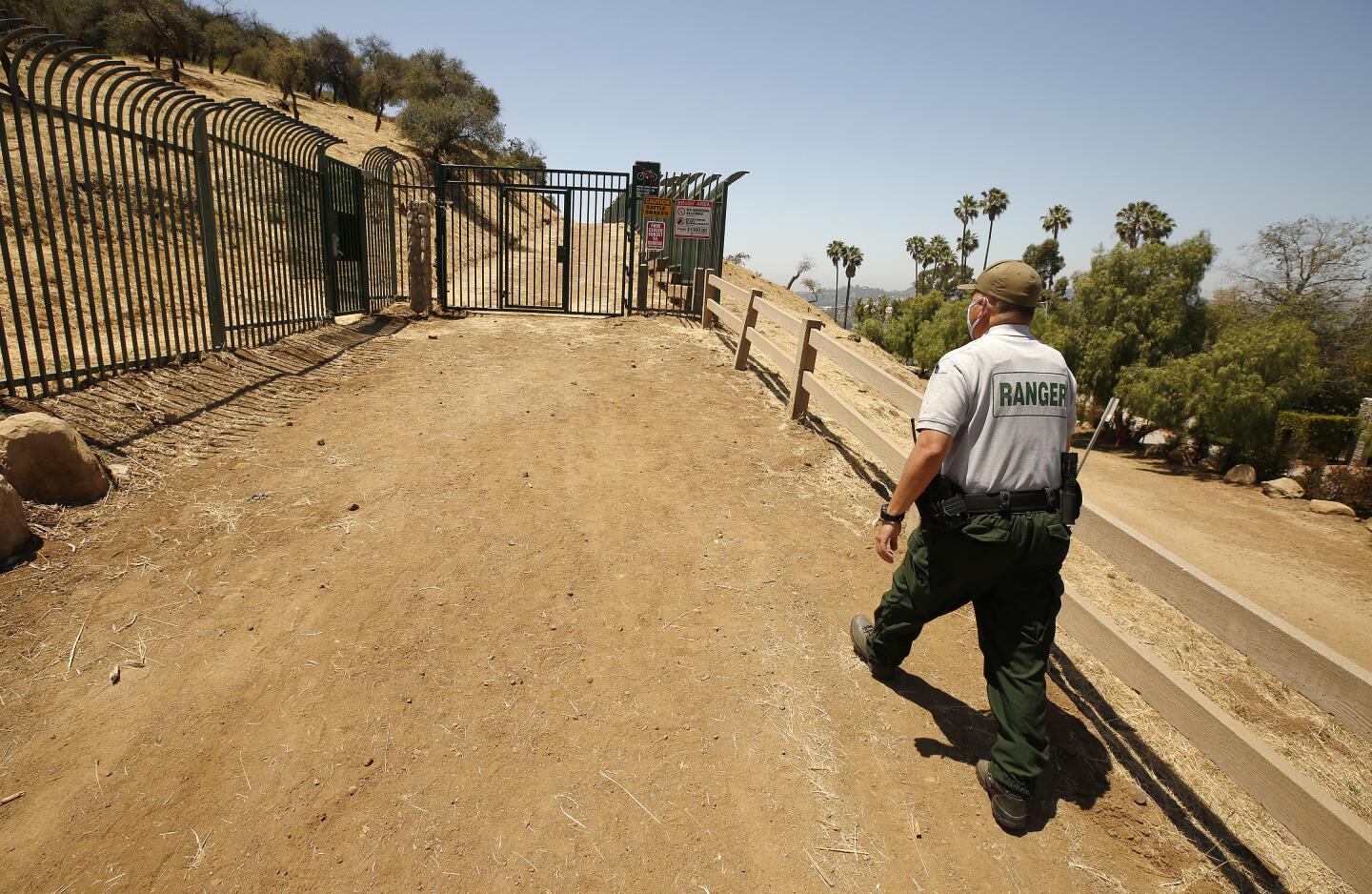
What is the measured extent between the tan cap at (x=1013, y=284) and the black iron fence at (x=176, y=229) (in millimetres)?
5853

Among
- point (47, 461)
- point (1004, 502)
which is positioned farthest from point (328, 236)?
point (1004, 502)

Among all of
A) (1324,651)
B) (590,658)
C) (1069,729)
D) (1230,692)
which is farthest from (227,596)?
(1230,692)

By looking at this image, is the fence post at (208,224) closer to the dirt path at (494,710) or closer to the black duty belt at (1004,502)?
the dirt path at (494,710)

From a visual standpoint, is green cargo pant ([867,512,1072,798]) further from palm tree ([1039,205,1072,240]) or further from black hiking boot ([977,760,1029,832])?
palm tree ([1039,205,1072,240])

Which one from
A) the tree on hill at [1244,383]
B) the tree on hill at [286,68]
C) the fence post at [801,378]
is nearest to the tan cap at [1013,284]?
the fence post at [801,378]

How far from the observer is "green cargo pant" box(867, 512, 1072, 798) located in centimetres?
261

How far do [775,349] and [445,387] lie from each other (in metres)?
3.87

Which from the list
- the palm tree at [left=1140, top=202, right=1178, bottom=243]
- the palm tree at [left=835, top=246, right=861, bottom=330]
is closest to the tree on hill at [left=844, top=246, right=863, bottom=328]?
the palm tree at [left=835, top=246, right=861, bottom=330]

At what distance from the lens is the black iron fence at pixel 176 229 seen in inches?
198

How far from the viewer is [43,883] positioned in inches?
86.4

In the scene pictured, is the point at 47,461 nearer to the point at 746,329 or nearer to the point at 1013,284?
the point at 1013,284

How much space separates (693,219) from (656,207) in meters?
0.72

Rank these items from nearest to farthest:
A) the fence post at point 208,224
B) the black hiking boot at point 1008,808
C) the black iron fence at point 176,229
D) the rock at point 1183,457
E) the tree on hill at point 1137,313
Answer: the black hiking boot at point 1008,808 < the black iron fence at point 176,229 < the fence post at point 208,224 < the rock at point 1183,457 < the tree on hill at point 1137,313

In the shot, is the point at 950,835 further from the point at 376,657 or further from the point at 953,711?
the point at 376,657
